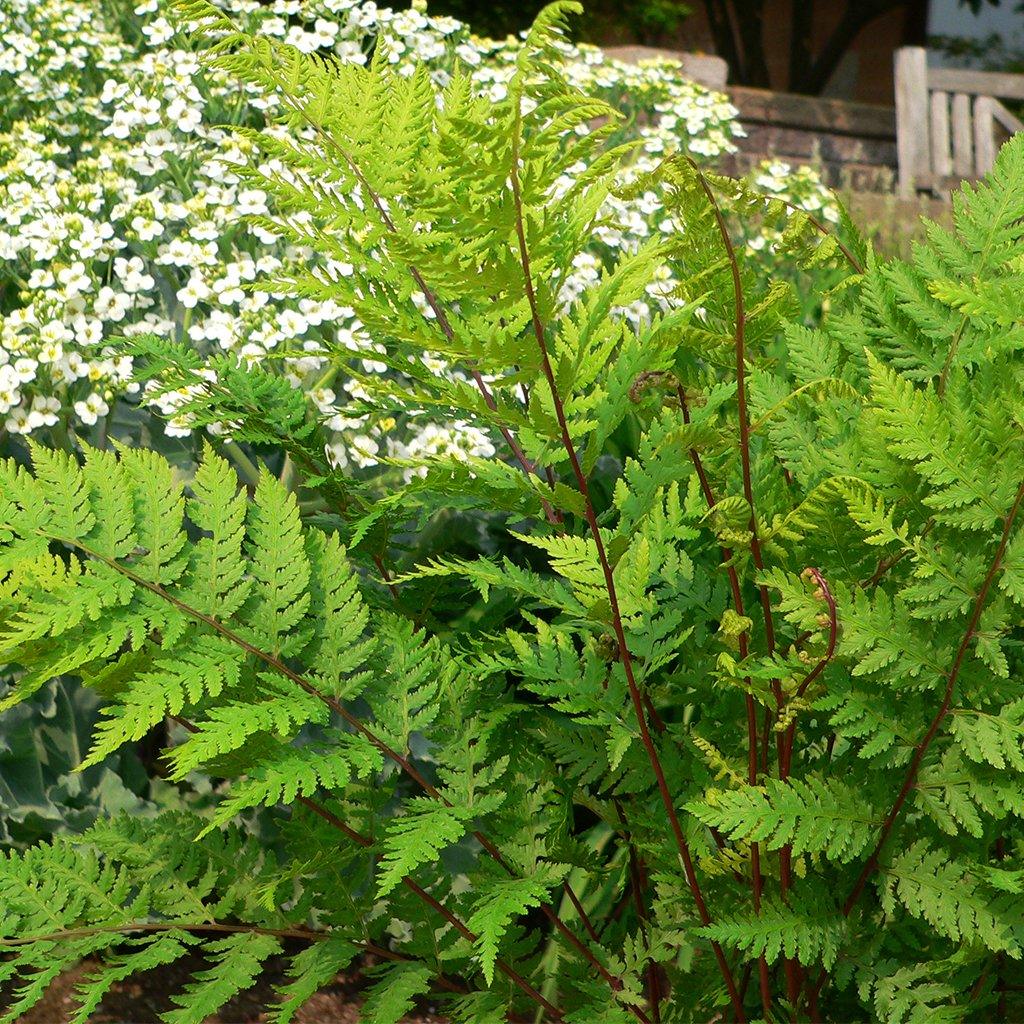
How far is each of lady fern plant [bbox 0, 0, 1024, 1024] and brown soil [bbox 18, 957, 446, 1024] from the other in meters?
0.63

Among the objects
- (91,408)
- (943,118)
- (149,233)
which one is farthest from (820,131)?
(91,408)

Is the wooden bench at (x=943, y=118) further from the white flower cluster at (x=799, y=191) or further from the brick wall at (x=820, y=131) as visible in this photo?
the white flower cluster at (x=799, y=191)

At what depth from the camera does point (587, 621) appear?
42.0 inches

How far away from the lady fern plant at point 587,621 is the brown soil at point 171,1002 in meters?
Result: 0.63

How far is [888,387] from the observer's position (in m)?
0.93

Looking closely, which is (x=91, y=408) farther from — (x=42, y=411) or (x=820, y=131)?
(x=820, y=131)

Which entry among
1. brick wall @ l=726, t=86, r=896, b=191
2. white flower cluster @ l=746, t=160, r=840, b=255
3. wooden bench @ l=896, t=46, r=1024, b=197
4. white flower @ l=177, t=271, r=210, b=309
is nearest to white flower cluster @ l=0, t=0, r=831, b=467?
white flower @ l=177, t=271, r=210, b=309

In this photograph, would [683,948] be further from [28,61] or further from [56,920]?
[28,61]

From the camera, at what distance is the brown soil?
166cm

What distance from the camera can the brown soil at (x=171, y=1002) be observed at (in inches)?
65.3

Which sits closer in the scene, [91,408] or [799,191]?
[91,408]

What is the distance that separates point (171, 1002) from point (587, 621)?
108 cm

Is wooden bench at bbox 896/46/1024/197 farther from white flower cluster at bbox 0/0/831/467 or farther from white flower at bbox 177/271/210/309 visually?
white flower at bbox 177/271/210/309

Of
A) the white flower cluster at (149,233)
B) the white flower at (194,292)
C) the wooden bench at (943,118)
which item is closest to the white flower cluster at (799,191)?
the white flower cluster at (149,233)
